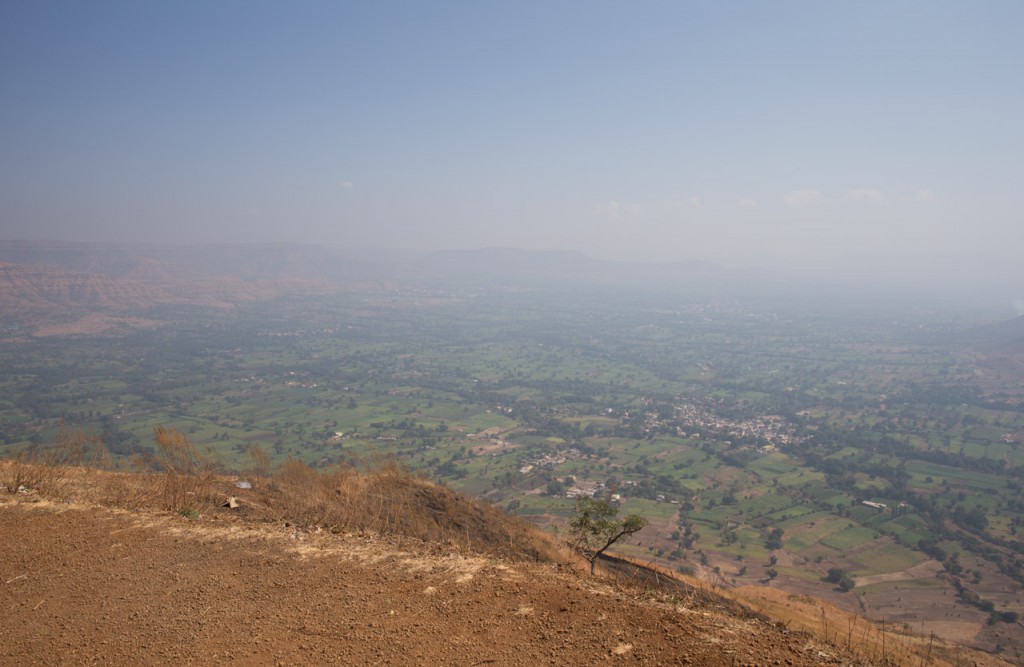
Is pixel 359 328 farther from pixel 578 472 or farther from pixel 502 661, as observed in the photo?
pixel 502 661

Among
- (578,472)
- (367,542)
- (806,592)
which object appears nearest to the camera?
(367,542)

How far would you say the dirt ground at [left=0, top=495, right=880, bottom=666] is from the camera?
5.09m

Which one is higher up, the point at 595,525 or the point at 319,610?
the point at 319,610

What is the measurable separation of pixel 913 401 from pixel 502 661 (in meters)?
85.3

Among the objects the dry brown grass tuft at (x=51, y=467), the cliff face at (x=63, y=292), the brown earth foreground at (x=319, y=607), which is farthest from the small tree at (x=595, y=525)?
the cliff face at (x=63, y=292)

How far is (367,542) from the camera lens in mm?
8141

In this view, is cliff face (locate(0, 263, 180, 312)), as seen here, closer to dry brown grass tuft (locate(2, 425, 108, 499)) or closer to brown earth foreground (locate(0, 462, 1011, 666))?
dry brown grass tuft (locate(2, 425, 108, 499))

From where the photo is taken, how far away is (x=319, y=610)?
19.4 feet

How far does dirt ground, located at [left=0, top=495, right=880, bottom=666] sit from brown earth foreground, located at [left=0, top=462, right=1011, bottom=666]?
0.8 inches

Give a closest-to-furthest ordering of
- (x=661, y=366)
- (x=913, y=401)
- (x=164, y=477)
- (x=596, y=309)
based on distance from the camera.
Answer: (x=164, y=477) < (x=913, y=401) < (x=661, y=366) < (x=596, y=309)

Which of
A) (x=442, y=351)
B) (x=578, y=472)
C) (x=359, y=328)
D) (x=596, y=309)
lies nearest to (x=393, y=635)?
(x=578, y=472)

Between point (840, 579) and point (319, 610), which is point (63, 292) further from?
point (840, 579)

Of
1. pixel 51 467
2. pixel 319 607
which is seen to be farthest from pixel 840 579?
pixel 51 467

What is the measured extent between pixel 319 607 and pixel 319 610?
0.07 meters
